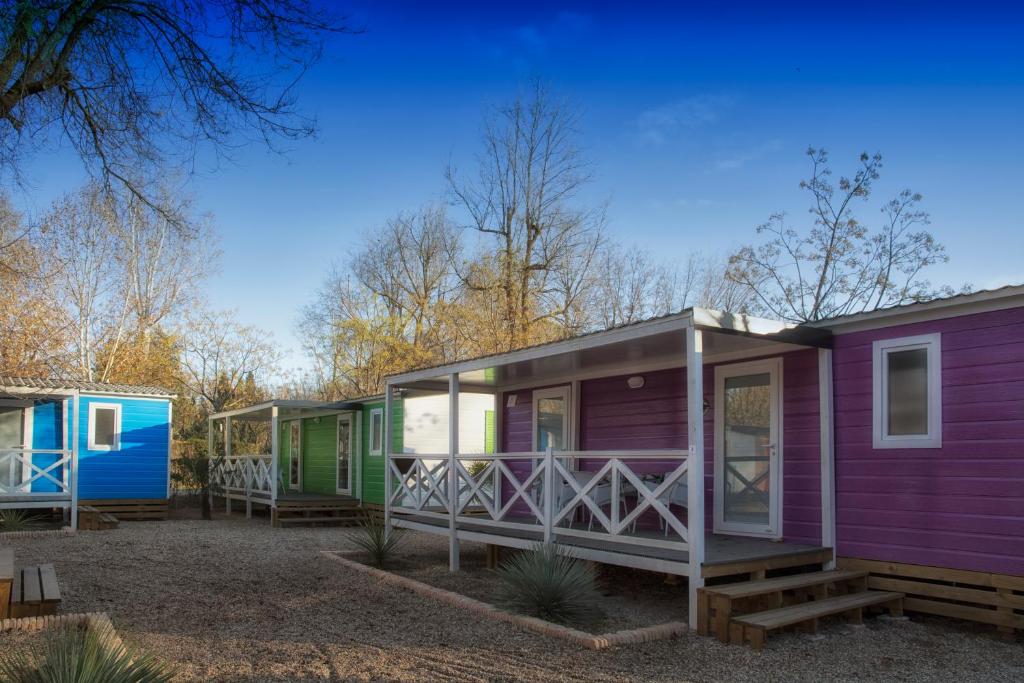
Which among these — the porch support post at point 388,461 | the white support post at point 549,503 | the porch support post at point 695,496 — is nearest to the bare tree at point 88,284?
the porch support post at point 388,461

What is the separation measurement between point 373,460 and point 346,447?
1.57 meters

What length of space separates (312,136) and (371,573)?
4.68 metres

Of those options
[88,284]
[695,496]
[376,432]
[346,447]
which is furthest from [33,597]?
[88,284]

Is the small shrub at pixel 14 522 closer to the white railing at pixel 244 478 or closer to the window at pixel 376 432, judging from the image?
the white railing at pixel 244 478

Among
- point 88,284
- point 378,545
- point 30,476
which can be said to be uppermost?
point 88,284

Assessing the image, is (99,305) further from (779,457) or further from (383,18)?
(779,457)

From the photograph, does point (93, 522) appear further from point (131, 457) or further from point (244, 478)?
point (244, 478)

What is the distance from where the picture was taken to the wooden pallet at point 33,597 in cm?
566

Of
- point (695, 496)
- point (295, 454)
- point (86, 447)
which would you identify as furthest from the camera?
point (295, 454)

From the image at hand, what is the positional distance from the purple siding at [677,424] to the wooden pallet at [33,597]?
5870mm

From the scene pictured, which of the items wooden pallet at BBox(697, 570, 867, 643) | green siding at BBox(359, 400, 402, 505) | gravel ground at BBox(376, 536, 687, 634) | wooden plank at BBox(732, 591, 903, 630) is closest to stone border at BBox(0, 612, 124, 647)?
gravel ground at BBox(376, 536, 687, 634)

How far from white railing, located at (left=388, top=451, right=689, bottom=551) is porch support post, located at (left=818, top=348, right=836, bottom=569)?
1243 mm

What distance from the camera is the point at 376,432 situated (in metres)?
16.0

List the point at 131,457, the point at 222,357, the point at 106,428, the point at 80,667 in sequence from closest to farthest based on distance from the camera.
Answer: the point at 80,667, the point at 106,428, the point at 131,457, the point at 222,357
